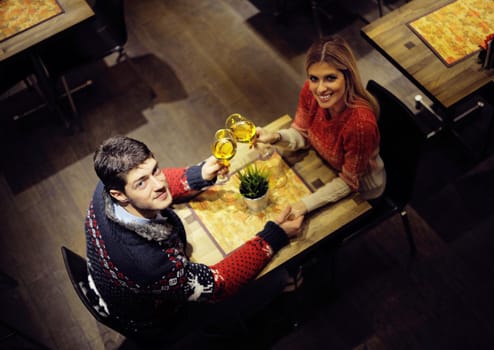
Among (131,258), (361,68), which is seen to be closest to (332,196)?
(131,258)

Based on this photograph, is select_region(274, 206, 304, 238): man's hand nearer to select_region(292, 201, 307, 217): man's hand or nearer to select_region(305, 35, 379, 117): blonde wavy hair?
select_region(292, 201, 307, 217): man's hand

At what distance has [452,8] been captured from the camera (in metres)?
3.12

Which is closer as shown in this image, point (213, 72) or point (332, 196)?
point (332, 196)

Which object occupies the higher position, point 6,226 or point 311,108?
point 311,108

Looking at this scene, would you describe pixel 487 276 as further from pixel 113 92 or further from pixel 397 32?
pixel 113 92

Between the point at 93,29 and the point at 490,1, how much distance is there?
8.86 feet

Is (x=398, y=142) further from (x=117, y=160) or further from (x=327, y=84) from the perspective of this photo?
(x=117, y=160)

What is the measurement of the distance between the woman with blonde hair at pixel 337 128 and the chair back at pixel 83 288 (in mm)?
971

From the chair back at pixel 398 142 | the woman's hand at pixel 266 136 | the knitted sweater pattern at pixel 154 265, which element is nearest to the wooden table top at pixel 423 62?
the chair back at pixel 398 142

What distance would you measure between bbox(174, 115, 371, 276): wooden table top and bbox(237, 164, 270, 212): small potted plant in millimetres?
113

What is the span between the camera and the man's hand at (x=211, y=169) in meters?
2.47

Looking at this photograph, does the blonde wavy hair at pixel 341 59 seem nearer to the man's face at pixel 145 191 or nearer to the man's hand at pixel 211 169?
the man's hand at pixel 211 169

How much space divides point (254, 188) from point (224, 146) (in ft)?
0.82

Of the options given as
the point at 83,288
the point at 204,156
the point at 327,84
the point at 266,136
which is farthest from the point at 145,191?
the point at 204,156
